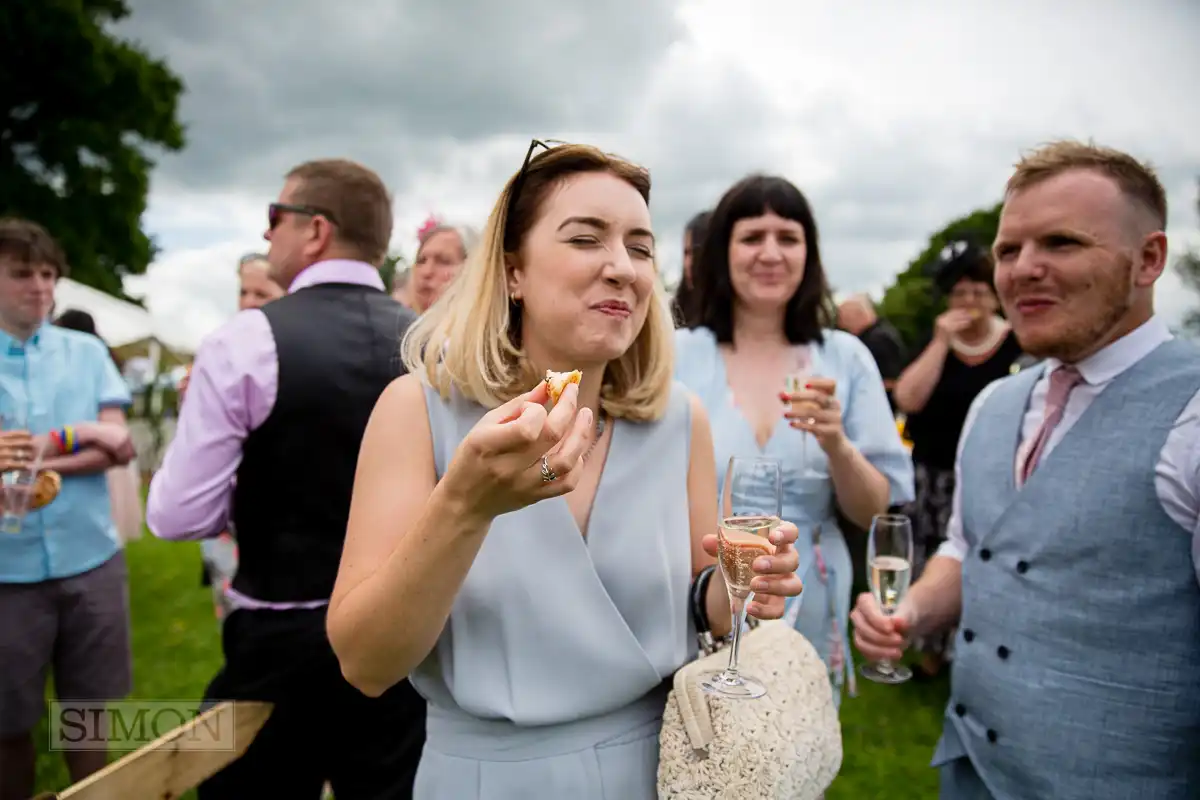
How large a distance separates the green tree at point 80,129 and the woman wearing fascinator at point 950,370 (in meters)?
21.9

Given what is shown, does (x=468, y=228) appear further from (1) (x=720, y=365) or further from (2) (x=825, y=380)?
(2) (x=825, y=380)

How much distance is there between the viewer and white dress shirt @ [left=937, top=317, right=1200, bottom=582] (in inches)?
68.6

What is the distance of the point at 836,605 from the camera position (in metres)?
2.93

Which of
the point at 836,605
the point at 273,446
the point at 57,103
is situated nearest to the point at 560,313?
the point at 273,446

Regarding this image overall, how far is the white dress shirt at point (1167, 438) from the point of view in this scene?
5.72ft

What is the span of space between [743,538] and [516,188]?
0.95 meters

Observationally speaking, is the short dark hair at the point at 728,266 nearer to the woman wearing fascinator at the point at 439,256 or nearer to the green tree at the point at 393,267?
the woman wearing fascinator at the point at 439,256

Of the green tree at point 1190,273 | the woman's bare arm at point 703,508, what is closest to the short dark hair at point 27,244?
the woman's bare arm at point 703,508

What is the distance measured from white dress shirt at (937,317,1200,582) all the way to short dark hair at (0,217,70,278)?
13.1 ft

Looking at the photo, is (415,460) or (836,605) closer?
(415,460)

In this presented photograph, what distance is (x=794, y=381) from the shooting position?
2.70 m

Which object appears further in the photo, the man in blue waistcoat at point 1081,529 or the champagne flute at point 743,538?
the man in blue waistcoat at point 1081,529

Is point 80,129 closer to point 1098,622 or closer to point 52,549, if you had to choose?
point 52,549

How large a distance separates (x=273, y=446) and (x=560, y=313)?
4.42 ft
